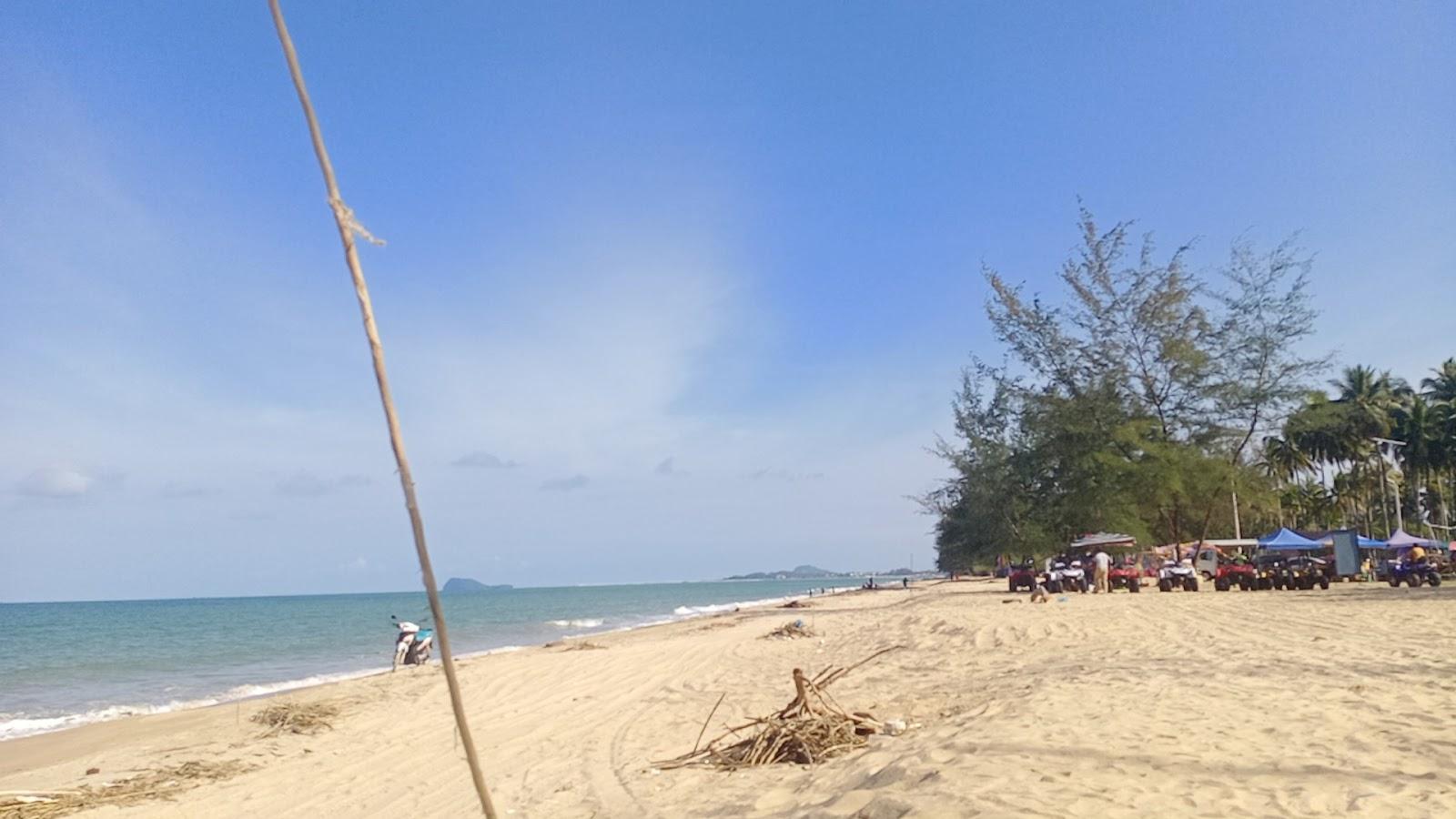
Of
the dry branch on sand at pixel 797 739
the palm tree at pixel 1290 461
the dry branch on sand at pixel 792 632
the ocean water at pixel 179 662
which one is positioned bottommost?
the ocean water at pixel 179 662

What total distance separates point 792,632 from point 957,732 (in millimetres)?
13452

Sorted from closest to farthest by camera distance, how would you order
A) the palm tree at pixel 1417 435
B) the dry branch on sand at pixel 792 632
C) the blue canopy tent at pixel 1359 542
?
the dry branch on sand at pixel 792 632
the blue canopy tent at pixel 1359 542
the palm tree at pixel 1417 435

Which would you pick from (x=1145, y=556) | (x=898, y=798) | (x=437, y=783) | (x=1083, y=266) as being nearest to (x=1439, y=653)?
(x=898, y=798)

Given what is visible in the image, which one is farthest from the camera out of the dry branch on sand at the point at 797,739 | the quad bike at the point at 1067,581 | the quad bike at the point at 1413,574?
the quad bike at the point at 1067,581

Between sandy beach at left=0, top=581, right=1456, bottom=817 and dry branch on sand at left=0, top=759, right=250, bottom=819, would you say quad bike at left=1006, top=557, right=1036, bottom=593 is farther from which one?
dry branch on sand at left=0, top=759, right=250, bottom=819

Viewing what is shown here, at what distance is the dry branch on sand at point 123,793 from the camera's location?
803 cm

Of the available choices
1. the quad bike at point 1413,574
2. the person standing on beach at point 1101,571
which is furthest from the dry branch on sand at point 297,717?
the quad bike at point 1413,574

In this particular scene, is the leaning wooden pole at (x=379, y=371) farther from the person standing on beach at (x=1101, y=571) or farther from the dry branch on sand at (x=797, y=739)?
the person standing on beach at (x=1101, y=571)

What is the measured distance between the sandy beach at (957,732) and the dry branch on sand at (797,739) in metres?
0.24

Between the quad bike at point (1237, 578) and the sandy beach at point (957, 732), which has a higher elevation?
the sandy beach at point (957, 732)

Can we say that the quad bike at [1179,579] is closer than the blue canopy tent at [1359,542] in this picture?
Yes

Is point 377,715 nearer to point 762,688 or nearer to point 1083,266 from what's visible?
point 762,688

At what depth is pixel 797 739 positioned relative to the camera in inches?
281

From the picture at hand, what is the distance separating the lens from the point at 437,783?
26.9ft
